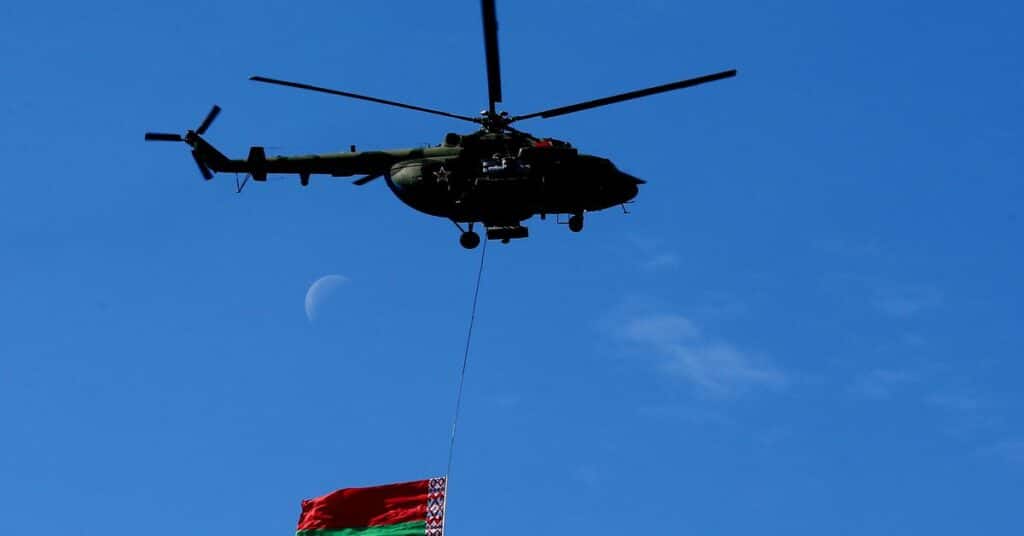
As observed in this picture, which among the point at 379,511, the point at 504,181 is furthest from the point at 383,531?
the point at 504,181

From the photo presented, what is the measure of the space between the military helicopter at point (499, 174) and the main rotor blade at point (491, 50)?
0.09ft

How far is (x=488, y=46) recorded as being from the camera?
3872 cm

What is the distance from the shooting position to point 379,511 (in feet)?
128

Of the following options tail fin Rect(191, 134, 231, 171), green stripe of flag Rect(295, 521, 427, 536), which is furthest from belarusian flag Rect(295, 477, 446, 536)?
tail fin Rect(191, 134, 231, 171)

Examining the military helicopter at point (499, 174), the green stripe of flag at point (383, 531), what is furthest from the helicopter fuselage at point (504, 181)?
the green stripe of flag at point (383, 531)

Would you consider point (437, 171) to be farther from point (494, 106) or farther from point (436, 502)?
point (436, 502)

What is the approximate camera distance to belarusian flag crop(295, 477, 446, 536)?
3828 centimetres

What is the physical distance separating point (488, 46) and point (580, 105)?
10.4 feet

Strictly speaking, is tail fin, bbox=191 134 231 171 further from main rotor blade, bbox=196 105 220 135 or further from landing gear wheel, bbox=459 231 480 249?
landing gear wheel, bbox=459 231 480 249

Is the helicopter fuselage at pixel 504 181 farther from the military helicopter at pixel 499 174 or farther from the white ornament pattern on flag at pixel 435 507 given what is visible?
the white ornament pattern on flag at pixel 435 507

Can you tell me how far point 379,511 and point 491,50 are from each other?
12.4 metres

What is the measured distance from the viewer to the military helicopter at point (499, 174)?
40.8m

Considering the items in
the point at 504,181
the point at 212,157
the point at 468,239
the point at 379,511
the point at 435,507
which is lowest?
the point at 435,507

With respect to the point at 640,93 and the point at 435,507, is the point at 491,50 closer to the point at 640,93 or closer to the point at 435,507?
the point at 640,93
